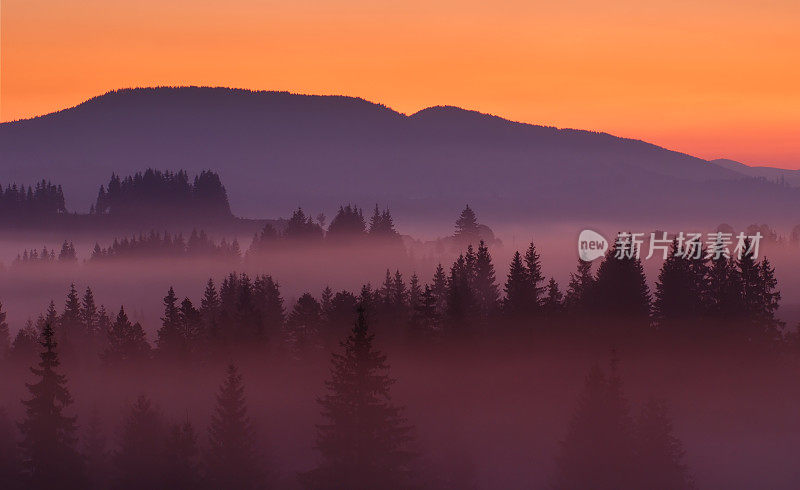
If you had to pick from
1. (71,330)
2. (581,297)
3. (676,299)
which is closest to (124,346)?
(71,330)

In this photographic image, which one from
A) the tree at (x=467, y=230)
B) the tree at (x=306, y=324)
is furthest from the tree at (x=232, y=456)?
the tree at (x=467, y=230)

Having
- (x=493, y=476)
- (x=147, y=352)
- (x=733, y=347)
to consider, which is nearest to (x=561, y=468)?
(x=493, y=476)

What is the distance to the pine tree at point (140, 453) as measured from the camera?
70181mm

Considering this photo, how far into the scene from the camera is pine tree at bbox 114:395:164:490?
7018cm

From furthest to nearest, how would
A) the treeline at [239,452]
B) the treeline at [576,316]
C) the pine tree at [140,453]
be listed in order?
1. the treeline at [576,316]
2. the pine tree at [140,453]
3. the treeline at [239,452]

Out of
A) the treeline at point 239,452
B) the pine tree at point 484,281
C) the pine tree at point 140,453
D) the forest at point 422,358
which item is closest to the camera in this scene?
the treeline at point 239,452

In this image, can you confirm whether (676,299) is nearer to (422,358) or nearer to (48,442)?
(422,358)

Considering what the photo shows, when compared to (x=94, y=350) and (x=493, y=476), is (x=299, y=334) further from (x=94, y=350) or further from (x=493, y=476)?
(x=94, y=350)

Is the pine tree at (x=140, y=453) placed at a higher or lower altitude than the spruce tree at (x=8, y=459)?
higher

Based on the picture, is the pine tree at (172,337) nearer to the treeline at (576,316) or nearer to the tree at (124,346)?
the treeline at (576,316)

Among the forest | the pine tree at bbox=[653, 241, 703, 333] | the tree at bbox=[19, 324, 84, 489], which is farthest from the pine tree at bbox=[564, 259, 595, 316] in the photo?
the tree at bbox=[19, 324, 84, 489]

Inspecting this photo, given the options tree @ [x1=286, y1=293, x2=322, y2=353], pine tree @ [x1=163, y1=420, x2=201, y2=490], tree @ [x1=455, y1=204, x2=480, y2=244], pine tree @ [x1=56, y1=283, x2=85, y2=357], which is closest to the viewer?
pine tree @ [x1=163, y1=420, x2=201, y2=490]

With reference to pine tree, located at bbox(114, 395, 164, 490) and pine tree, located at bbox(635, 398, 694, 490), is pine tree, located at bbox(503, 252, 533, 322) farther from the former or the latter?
pine tree, located at bbox(114, 395, 164, 490)

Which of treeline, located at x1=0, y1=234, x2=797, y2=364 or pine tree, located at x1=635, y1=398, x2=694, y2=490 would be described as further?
treeline, located at x1=0, y1=234, x2=797, y2=364
